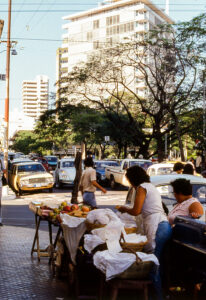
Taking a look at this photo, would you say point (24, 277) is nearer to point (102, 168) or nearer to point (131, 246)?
point (131, 246)

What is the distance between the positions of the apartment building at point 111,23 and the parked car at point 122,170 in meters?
78.3

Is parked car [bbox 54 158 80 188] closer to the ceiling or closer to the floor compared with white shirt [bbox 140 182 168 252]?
closer to the floor

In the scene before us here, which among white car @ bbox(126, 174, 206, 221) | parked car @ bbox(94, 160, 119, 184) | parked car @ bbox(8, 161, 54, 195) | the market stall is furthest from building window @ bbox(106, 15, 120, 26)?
the market stall

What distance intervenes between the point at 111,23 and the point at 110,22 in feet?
1.14

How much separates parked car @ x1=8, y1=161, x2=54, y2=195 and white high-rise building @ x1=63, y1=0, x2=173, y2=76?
83.7 m

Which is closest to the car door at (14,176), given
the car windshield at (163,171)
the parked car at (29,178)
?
the parked car at (29,178)

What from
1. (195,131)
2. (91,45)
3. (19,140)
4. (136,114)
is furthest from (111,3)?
(195,131)

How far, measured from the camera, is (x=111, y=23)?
11719cm

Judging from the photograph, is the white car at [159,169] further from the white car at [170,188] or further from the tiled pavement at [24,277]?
the tiled pavement at [24,277]

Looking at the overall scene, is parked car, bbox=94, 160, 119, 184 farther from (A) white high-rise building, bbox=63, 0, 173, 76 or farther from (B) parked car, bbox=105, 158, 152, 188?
(A) white high-rise building, bbox=63, 0, 173, 76

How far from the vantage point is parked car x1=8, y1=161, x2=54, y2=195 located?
25.3 m

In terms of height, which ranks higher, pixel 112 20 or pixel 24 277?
pixel 112 20

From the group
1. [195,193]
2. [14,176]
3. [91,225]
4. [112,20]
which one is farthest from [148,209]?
[112,20]

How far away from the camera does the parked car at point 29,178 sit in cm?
2533
